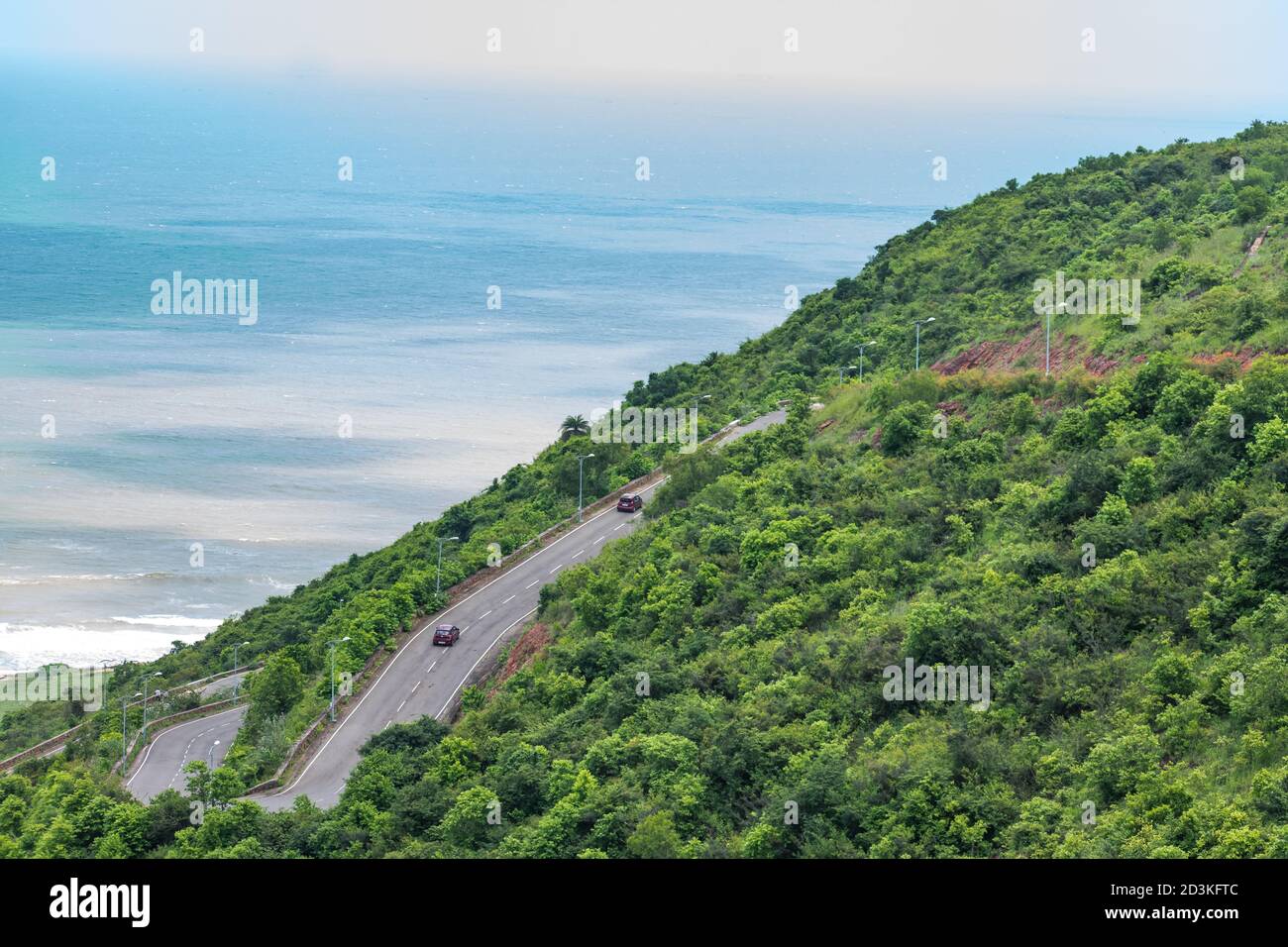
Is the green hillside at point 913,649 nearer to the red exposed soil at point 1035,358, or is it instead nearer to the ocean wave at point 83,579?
the red exposed soil at point 1035,358

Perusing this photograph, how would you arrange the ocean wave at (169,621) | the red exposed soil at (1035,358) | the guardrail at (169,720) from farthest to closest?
1. the ocean wave at (169,621)
2. the guardrail at (169,720)
3. the red exposed soil at (1035,358)

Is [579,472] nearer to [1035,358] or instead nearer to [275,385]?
[1035,358]

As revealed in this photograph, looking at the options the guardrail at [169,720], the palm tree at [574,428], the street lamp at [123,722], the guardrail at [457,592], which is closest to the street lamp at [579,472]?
the guardrail at [457,592]

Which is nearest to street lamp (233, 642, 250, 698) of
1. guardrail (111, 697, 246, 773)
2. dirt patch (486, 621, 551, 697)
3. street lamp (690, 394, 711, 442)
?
guardrail (111, 697, 246, 773)

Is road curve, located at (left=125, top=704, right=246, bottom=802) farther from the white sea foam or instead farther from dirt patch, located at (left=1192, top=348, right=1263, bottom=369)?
dirt patch, located at (left=1192, top=348, right=1263, bottom=369)
